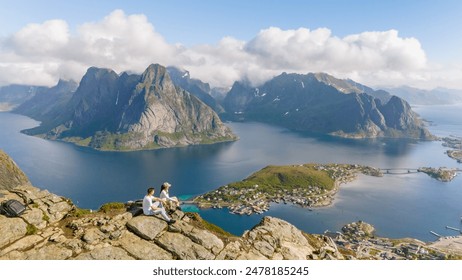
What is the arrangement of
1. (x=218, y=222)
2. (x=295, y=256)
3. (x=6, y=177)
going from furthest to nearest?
1. (x=218, y=222)
2. (x=6, y=177)
3. (x=295, y=256)

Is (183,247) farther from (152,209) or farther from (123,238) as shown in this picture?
(123,238)

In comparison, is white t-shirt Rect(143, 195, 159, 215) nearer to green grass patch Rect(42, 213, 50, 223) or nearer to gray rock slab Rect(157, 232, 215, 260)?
gray rock slab Rect(157, 232, 215, 260)

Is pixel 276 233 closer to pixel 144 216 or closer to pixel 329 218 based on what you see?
pixel 144 216

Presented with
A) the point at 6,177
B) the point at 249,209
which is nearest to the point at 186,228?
the point at 6,177

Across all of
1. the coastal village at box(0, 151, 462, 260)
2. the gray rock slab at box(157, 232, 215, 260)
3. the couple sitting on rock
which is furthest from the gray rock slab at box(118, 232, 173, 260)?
the couple sitting on rock

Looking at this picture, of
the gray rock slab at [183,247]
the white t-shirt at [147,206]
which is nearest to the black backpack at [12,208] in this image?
the white t-shirt at [147,206]

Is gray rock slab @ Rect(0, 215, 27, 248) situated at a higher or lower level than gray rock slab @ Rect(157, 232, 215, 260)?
higher

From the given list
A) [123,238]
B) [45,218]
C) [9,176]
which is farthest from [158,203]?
[9,176]
